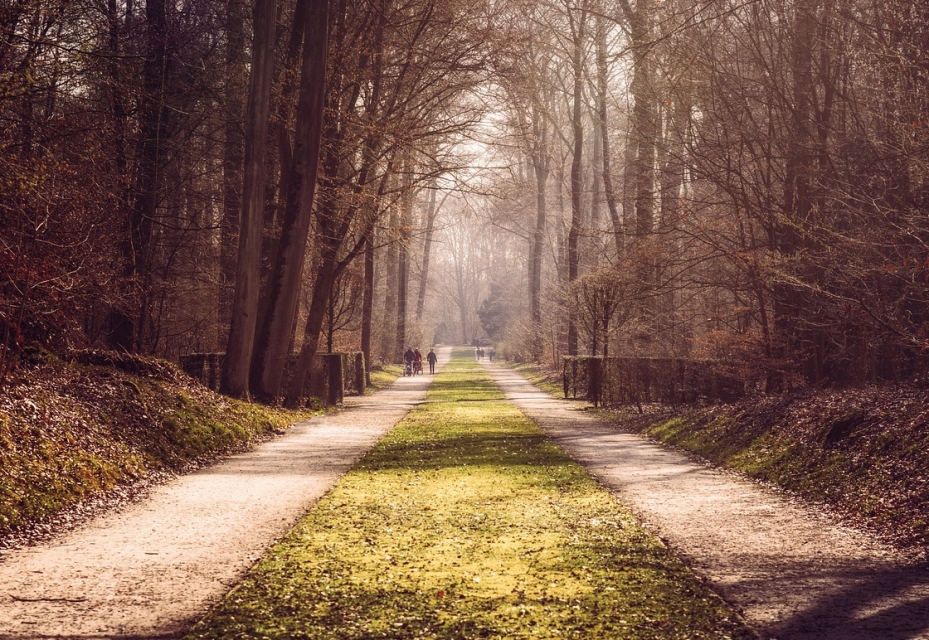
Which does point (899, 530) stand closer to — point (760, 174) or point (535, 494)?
point (535, 494)

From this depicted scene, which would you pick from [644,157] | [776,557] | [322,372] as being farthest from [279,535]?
[322,372]

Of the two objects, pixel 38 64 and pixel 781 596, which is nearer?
pixel 781 596

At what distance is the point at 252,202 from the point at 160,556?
13243 mm

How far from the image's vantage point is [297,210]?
21.0 m

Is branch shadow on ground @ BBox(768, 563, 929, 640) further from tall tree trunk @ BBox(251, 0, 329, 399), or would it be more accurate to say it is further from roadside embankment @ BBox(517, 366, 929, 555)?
tall tree trunk @ BBox(251, 0, 329, 399)

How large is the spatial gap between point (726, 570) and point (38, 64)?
32.3 ft

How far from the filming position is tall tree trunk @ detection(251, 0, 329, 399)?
20625 mm

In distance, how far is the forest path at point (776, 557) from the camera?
19.4 feet

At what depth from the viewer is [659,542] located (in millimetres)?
8227

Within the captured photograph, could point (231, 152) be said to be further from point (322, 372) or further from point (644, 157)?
point (644, 157)

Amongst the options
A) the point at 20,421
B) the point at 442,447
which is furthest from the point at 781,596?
the point at 442,447

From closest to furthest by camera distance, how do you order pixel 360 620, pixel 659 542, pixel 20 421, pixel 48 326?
pixel 360 620 < pixel 659 542 < pixel 20 421 < pixel 48 326

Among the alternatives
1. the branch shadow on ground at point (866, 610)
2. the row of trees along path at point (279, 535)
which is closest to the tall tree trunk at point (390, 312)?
the row of trees along path at point (279, 535)

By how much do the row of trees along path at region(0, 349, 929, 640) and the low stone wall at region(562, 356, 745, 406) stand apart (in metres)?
7.19
